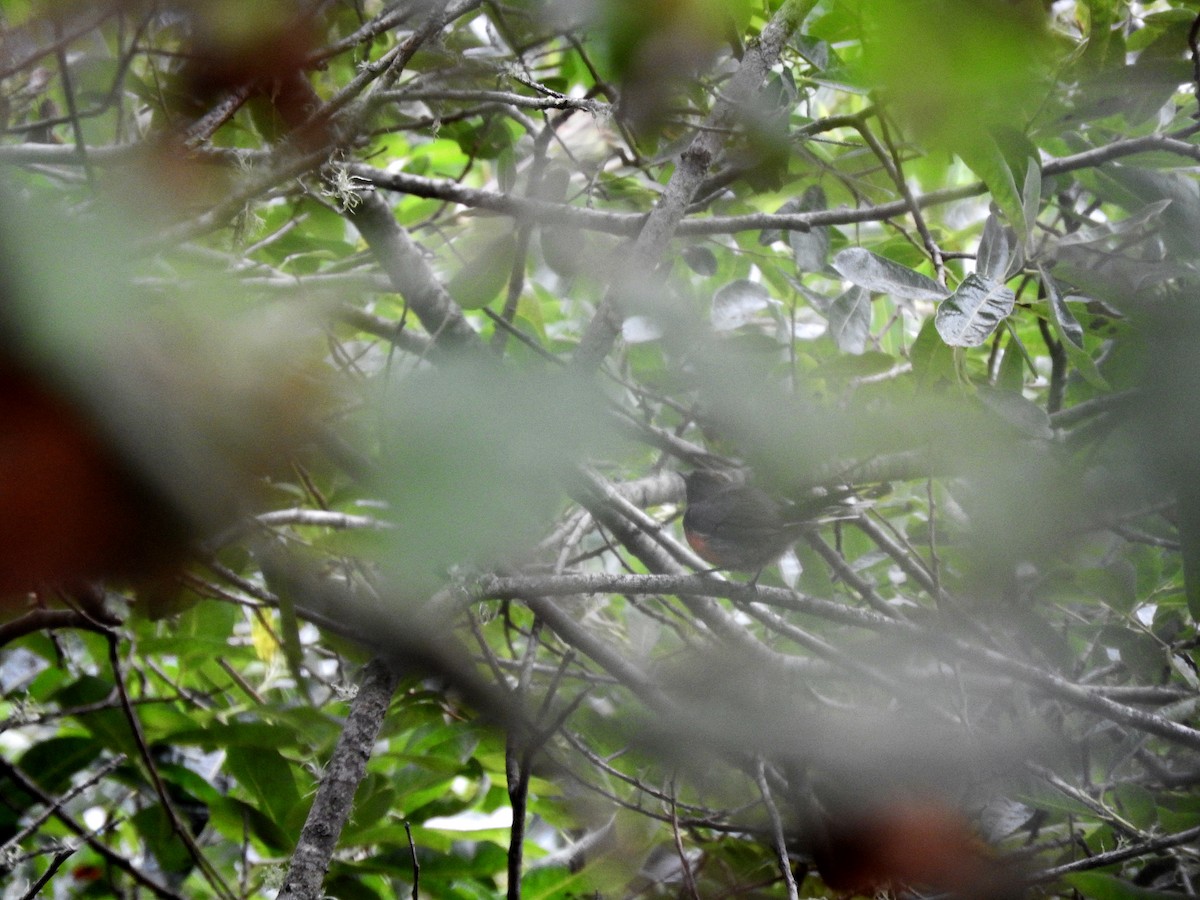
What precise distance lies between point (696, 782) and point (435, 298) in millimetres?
704

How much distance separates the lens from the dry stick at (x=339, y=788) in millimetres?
697

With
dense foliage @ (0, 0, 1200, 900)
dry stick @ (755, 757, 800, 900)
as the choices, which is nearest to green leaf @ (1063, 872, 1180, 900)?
dense foliage @ (0, 0, 1200, 900)

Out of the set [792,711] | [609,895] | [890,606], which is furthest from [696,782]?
[890,606]

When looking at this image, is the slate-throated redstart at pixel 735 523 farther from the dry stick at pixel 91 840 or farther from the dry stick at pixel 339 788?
the dry stick at pixel 91 840

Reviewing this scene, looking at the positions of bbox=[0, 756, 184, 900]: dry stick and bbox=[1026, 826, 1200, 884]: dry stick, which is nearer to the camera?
bbox=[1026, 826, 1200, 884]: dry stick

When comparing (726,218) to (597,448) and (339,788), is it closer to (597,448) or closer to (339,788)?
(597,448)

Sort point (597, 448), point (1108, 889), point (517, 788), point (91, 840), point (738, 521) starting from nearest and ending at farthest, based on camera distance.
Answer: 1. point (597, 448)
2. point (517, 788)
3. point (1108, 889)
4. point (91, 840)
5. point (738, 521)

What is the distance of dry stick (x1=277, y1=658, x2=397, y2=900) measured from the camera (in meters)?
0.70

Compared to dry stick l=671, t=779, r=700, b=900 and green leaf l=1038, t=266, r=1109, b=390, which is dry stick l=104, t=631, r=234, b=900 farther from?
green leaf l=1038, t=266, r=1109, b=390

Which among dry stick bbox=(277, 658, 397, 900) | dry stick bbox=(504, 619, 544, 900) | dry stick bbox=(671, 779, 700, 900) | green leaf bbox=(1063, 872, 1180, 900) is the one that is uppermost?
dry stick bbox=(277, 658, 397, 900)

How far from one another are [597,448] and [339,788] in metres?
0.43

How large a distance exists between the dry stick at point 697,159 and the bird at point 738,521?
0.95ft

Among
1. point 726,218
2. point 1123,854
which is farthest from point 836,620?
point 726,218

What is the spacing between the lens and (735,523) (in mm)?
1098
